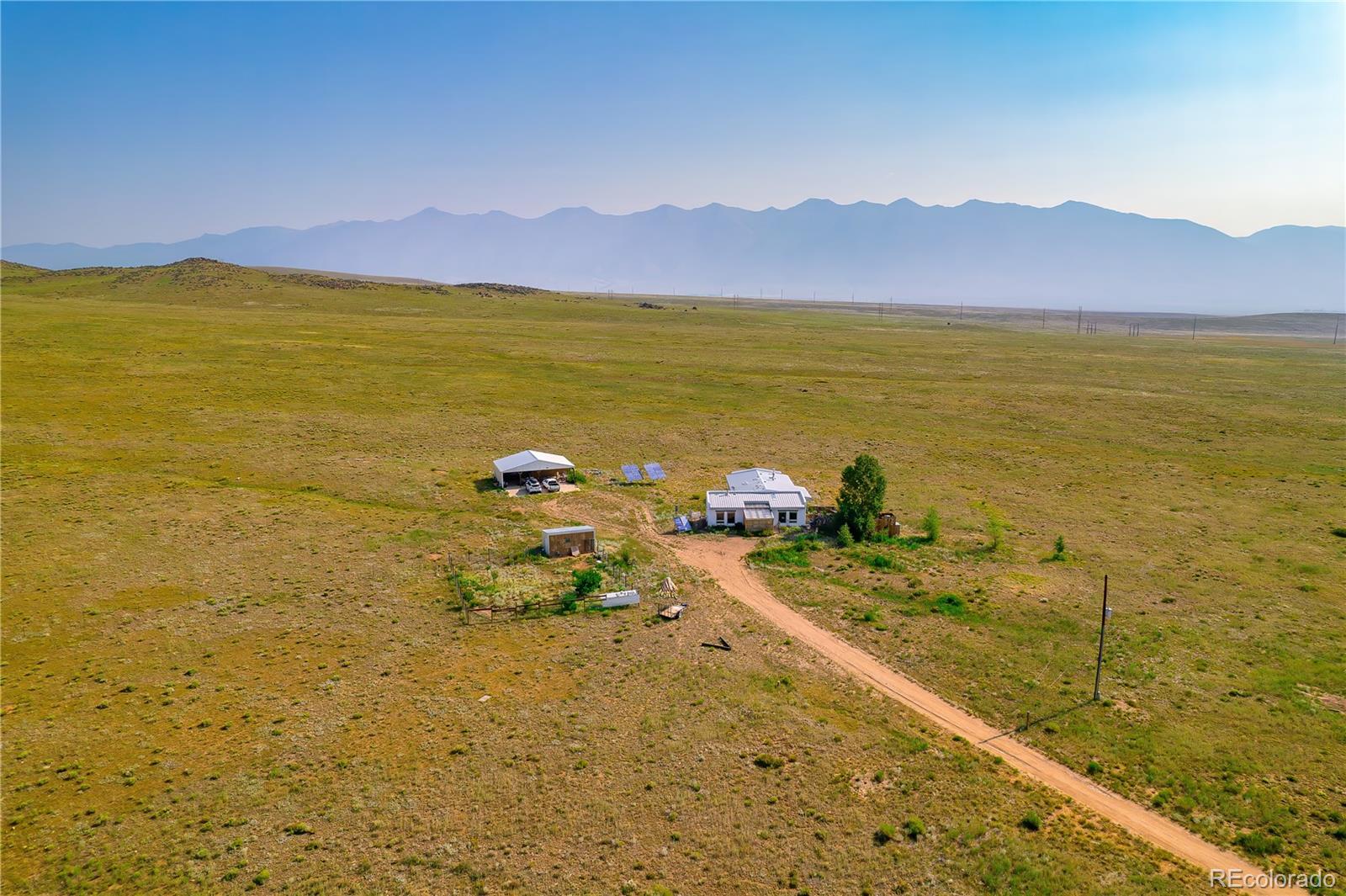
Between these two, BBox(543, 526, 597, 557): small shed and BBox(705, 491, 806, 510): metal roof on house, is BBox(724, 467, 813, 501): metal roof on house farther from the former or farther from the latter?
BBox(543, 526, 597, 557): small shed

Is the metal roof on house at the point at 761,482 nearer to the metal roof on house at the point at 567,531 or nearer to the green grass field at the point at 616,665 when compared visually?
the green grass field at the point at 616,665

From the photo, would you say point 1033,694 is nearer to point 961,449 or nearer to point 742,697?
point 742,697

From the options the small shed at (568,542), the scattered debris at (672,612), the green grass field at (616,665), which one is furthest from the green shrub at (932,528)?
the small shed at (568,542)

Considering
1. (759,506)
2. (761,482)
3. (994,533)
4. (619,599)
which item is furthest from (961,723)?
(761,482)

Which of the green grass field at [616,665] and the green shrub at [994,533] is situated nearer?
the green grass field at [616,665]

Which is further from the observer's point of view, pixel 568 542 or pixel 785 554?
pixel 785 554

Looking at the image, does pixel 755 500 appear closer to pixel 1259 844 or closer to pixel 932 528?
pixel 932 528

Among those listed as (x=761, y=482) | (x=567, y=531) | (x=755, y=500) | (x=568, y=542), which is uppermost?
(x=761, y=482)
